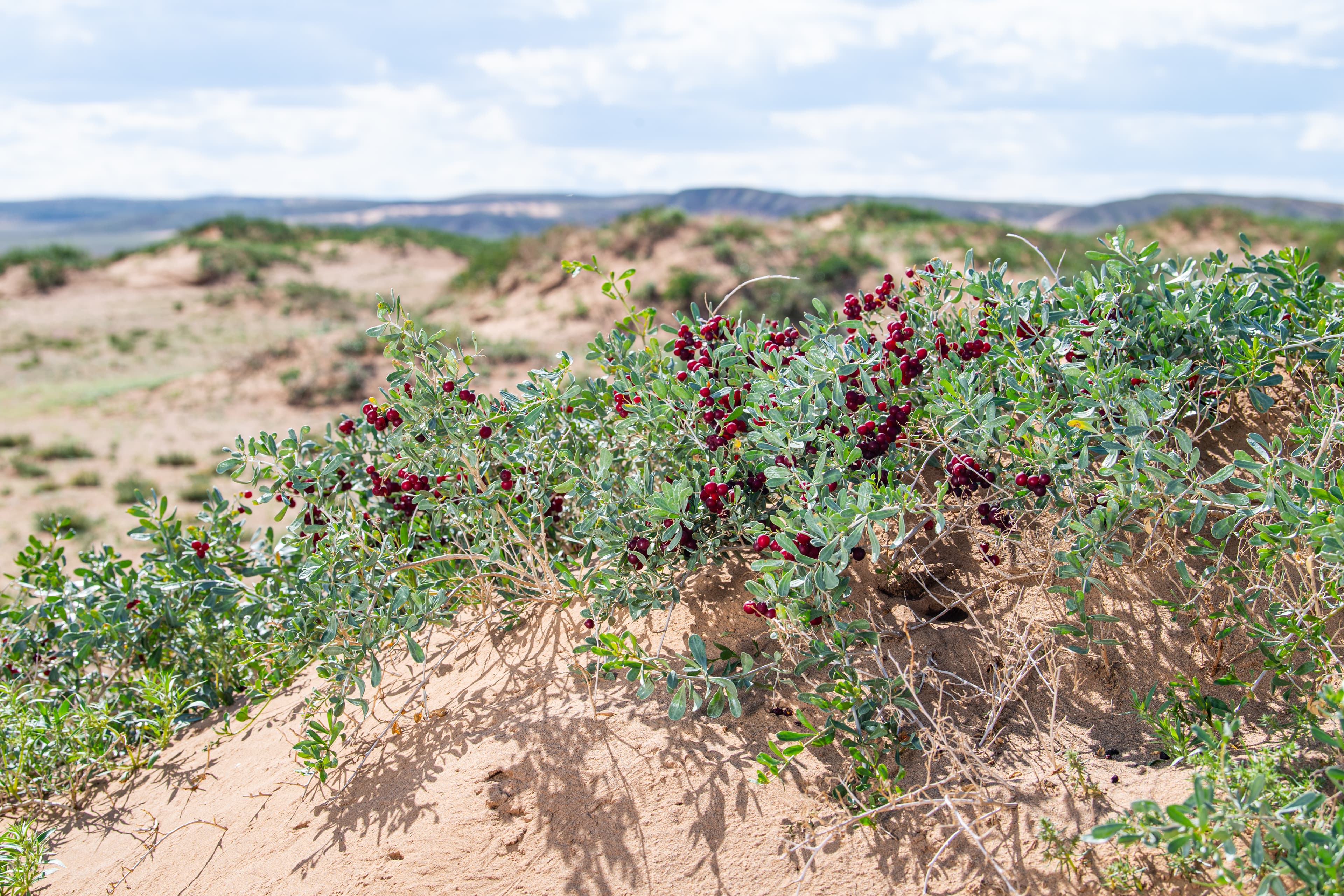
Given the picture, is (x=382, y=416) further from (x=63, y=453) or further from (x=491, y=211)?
(x=491, y=211)

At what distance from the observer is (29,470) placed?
995 centimetres

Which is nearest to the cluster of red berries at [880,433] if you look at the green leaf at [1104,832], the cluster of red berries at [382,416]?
the green leaf at [1104,832]

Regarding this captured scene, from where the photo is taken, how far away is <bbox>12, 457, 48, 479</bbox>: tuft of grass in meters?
9.89

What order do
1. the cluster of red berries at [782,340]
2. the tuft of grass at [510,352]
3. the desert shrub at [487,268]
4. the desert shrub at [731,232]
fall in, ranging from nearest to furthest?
the cluster of red berries at [782,340], the tuft of grass at [510,352], the desert shrub at [731,232], the desert shrub at [487,268]

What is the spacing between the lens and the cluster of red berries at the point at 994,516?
243 centimetres

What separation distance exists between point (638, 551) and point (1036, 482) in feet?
3.57

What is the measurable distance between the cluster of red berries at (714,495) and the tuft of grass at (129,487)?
26.8 ft

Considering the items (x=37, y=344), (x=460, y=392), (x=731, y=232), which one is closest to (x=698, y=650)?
(x=460, y=392)

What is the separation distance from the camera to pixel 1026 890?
1.91 metres

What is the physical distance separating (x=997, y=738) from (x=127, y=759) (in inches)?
114

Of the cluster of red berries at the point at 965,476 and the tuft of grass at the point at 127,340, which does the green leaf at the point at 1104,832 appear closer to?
the cluster of red berries at the point at 965,476

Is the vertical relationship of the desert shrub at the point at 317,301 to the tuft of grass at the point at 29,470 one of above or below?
above

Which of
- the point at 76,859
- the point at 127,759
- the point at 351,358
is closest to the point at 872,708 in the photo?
the point at 76,859

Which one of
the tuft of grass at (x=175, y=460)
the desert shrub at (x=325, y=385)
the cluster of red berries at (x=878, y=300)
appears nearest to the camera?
the cluster of red berries at (x=878, y=300)
